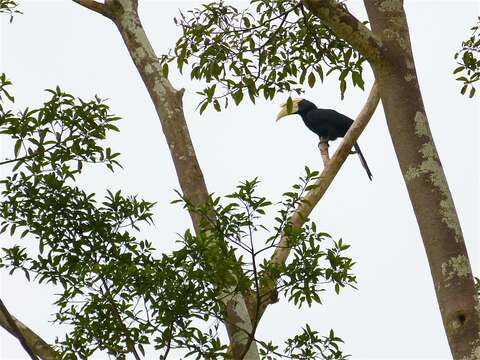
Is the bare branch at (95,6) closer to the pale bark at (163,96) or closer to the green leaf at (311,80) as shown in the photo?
the pale bark at (163,96)

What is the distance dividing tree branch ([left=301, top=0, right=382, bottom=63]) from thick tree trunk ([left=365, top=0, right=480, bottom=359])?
0.15ft

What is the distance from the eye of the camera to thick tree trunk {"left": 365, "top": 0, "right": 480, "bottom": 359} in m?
3.31

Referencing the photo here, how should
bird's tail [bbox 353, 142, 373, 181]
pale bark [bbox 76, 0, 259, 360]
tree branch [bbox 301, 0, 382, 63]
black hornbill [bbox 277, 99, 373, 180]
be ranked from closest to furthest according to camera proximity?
tree branch [bbox 301, 0, 382, 63] < pale bark [bbox 76, 0, 259, 360] < bird's tail [bbox 353, 142, 373, 181] < black hornbill [bbox 277, 99, 373, 180]

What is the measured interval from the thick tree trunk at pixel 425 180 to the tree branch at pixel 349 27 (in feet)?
0.15

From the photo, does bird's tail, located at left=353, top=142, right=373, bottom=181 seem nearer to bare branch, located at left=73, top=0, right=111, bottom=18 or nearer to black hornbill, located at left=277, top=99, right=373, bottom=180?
black hornbill, located at left=277, top=99, right=373, bottom=180

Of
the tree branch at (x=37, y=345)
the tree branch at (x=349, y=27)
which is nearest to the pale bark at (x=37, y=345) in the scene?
the tree branch at (x=37, y=345)

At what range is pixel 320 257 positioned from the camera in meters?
4.65

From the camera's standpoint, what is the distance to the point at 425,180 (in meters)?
3.55

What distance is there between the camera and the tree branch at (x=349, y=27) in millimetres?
3869

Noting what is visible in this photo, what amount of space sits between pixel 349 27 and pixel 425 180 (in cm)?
82

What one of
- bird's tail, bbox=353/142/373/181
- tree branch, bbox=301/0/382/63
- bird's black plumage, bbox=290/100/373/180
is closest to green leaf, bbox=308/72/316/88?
tree branch, bbox=301/0/382/63

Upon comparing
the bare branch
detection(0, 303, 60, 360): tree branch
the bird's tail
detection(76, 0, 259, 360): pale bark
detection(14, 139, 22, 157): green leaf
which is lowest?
detection(0, 303, 60, 360): tree branch

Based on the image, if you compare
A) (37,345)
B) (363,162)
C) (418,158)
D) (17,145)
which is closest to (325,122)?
(363,162)

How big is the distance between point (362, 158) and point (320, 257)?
15.5 ft
